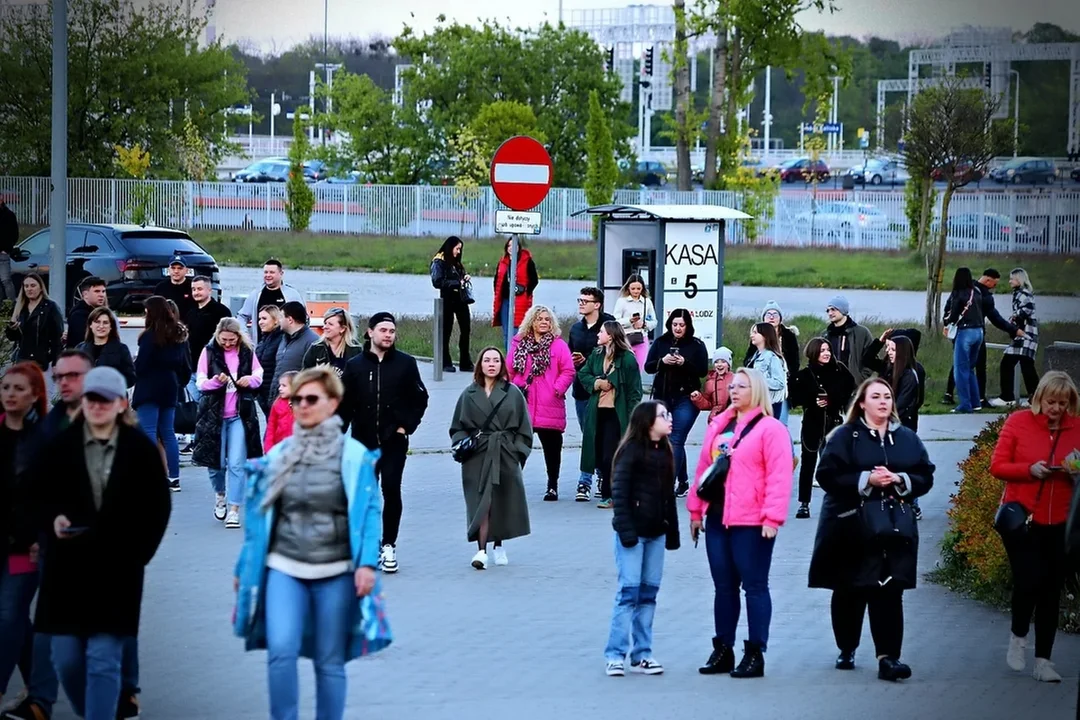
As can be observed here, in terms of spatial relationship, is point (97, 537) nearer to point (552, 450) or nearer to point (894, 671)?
point (894, 671)

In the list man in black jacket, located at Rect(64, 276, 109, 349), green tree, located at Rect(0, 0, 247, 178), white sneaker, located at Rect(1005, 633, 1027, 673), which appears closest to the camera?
white sneaker, located at Rect(1005, 633, 1027, 673)

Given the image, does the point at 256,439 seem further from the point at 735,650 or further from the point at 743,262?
the point at 743,262

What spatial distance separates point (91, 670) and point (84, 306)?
823 centimetres

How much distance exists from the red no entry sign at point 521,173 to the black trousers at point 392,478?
12.2 ft

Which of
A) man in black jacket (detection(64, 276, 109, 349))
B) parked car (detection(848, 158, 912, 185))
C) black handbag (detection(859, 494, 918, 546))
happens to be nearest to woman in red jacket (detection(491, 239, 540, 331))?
man in black jacket (detection(64, 276, 109, 349))

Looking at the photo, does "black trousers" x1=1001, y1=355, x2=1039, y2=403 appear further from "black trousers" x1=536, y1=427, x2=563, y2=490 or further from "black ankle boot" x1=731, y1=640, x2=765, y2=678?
"black ankle boot" x1=731, y1=640, x2=765, y2=678

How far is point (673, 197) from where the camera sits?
5041 centimetres

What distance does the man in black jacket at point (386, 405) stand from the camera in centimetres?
1110

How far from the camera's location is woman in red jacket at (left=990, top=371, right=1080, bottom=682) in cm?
868

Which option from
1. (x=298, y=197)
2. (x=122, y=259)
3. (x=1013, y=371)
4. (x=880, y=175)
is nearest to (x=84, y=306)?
(x=1013, y=371)

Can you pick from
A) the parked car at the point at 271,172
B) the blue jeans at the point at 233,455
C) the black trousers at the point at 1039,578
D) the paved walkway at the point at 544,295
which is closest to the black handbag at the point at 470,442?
the blue jeans at the point at 233,455

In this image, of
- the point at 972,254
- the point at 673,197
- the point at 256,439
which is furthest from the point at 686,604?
the point at 673,197

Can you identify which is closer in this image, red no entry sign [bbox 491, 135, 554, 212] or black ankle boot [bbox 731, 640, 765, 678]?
black ankle boot [bbox 731, 640, 765, 678]

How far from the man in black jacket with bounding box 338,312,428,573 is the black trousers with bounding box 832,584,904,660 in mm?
3414
